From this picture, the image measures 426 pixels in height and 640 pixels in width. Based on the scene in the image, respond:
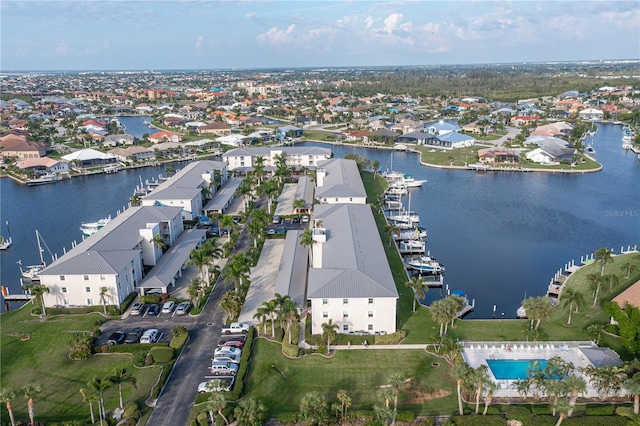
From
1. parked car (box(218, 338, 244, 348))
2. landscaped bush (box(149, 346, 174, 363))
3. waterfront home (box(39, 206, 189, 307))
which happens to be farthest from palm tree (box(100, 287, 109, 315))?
parked car (box(218, 338, 244, 348))

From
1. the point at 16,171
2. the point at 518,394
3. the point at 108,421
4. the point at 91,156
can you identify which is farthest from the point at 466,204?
the point at 16,171

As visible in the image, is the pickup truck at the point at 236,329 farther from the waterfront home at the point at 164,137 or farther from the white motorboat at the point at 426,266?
the waterfront home at the point at 164,137

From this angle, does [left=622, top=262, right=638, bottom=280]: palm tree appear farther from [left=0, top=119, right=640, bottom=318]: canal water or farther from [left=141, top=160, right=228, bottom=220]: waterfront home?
[left=141, top=160, right=228, bottom=220]: waterfront home

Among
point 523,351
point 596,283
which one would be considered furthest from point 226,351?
point 596,283

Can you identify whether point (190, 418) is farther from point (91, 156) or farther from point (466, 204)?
point (91, 156)

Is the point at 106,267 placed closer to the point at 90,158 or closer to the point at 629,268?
the point at 629,268
